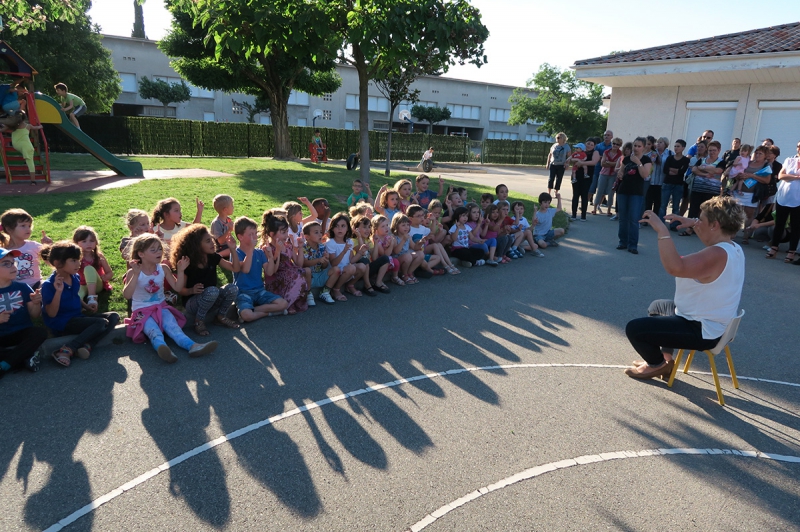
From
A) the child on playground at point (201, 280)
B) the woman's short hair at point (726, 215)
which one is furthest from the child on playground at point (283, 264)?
the woman's short hair at point (726, 215)

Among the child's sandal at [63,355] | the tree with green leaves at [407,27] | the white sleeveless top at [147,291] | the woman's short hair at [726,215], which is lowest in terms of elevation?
the child's sandal at [63,355]

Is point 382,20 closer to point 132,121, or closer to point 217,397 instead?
point 217,397

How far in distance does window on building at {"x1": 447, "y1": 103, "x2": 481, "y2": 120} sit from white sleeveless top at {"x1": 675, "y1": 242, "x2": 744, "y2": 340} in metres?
61.2

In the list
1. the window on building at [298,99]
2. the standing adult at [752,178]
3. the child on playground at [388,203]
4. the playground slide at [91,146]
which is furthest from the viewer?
the window on building at [298,99]

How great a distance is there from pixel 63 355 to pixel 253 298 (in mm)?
1963

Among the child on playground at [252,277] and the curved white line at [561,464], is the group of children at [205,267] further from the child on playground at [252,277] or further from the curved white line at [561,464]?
the curved white line at [561,464]

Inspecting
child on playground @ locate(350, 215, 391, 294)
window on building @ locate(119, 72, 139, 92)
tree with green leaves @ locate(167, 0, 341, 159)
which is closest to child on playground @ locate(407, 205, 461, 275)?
child on playground @ locate(350, 215, 391, 294)

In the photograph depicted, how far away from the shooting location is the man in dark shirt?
12.5 meters

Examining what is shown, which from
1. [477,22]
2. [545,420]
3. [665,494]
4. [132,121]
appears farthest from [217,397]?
[132,121]

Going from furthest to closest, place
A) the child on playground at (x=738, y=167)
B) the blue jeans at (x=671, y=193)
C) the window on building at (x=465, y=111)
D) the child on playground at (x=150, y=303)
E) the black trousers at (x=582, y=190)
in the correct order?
the window on building at (x=465, y=111)
the black trousers at (x=582, y=190)
the blue jeans at (x=671, y=193)
the child on playground at (x=738, y=167)
the child on playground at (x=150, y=303)

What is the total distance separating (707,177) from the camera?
12023 mm

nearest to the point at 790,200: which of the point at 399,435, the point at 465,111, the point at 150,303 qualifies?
the point at 399,435

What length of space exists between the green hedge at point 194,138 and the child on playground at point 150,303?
21.5m

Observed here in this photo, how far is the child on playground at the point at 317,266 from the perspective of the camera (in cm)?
654
